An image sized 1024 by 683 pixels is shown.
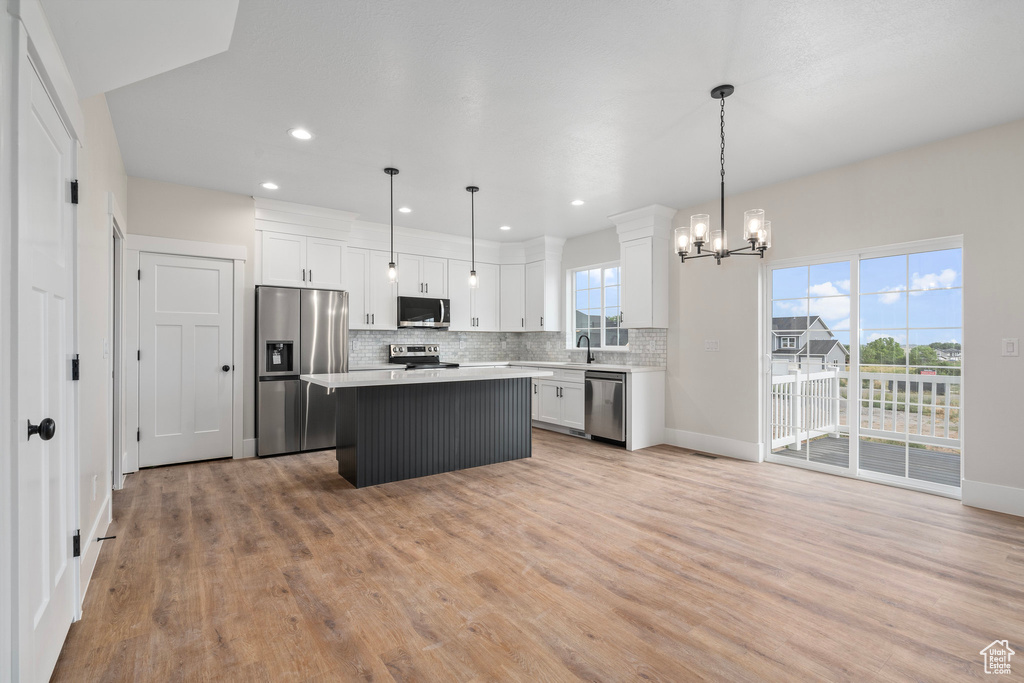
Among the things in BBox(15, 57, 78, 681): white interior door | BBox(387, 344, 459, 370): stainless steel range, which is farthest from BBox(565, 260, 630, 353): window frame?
BBox(15, 57, 78, 681): white interior door

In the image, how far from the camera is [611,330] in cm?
634

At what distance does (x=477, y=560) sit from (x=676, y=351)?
3701 mm

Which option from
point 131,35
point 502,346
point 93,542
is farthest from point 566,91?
point 502,346

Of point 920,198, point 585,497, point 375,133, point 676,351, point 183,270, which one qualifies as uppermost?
point 375,133

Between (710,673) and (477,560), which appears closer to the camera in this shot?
(710,673)

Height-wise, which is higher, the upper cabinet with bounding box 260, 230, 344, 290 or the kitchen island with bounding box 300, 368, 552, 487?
the upper cabinet with bounding box 260, 230, 344, 290

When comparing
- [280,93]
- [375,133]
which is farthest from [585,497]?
[280,93]

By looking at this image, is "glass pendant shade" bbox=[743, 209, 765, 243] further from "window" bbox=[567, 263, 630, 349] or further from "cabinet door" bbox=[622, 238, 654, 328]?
"window" bbox=[567, 263, 630, 349]

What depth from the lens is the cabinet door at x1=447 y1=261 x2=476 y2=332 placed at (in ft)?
22.2

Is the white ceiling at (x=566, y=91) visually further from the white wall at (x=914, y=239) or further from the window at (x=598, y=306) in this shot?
the window at (x=598, y=306)

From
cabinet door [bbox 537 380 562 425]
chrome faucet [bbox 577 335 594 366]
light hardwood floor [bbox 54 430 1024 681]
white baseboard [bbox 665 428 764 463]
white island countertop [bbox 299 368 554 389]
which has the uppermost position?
chrome faucet [bbox 577 335 594 366]

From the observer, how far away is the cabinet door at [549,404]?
6.21m

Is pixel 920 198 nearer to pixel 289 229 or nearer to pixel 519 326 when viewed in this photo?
pixel 519 326

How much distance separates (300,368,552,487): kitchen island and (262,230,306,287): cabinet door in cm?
160
